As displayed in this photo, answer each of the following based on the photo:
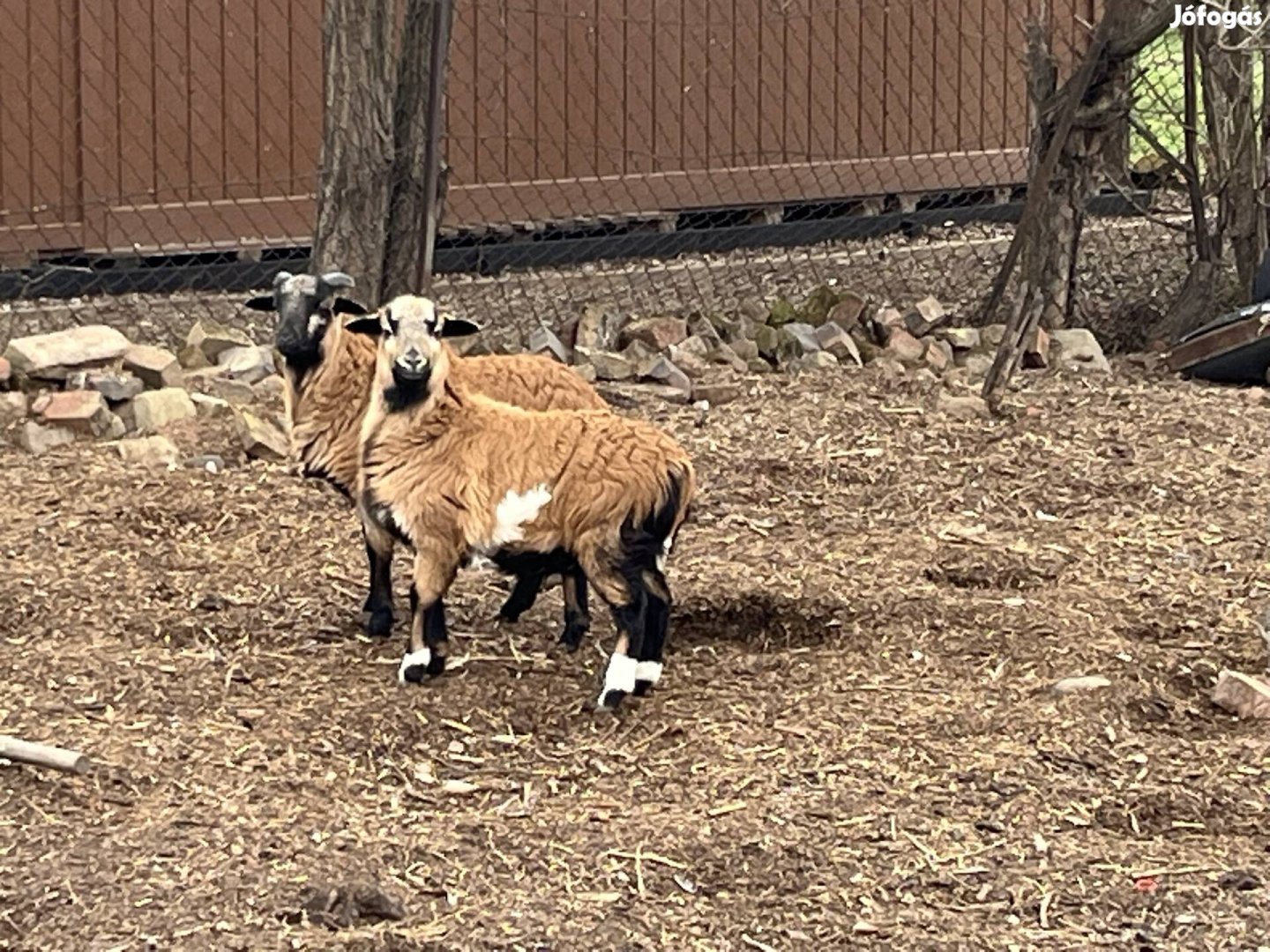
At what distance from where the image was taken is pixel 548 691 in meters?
6.14

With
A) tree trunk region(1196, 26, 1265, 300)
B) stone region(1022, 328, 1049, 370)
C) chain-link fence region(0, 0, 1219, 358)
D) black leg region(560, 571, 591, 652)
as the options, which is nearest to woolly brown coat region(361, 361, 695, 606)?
black leg region(560, 571, 591, 652)

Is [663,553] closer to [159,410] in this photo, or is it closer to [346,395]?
[346,395]

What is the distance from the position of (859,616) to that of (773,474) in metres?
1.75

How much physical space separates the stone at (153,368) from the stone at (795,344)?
2717 millimetres

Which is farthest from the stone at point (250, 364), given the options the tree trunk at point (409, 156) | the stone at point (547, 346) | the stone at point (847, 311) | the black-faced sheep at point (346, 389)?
the stone at point (847, 311)

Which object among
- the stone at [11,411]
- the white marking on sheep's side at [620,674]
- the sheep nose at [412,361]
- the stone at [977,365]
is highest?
the sheep nose at [412,361]

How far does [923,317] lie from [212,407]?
3517mm

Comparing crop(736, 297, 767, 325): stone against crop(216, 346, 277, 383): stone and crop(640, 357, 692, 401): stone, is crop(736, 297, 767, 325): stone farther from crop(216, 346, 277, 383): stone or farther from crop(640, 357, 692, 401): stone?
Answer: crop(216, 346, 277, 383): stone

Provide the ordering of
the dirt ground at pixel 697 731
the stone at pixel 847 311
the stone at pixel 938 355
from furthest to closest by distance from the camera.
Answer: the stone at pixel 847 311 → the stone at pixel 938 355 → the dirt ground at pixel 697 731

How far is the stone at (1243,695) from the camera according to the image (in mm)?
5969

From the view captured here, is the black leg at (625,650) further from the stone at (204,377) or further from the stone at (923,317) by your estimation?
the stone at (923,317)

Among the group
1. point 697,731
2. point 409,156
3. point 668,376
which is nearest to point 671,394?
point 668,376

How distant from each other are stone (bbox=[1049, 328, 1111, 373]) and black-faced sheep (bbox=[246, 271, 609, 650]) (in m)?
4.23

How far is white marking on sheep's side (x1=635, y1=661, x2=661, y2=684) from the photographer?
6027 millimetres
